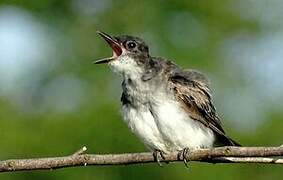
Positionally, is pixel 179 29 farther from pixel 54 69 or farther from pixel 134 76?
pixel 134 76

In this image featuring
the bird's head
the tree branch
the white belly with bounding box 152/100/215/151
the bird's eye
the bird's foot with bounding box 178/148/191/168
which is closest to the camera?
the tree branch

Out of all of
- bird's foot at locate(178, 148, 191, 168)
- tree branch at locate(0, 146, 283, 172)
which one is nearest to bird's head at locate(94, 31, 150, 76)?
bird's foot at locate(178, 148, 191, 168)

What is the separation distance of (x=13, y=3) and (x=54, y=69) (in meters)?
3.00

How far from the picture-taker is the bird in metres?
7.62

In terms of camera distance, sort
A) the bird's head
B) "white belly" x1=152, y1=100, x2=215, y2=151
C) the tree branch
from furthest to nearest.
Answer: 1. the bird's head
2. "white belly" x1=152, y1=100, x2=215, y2=151
3. the tree branch

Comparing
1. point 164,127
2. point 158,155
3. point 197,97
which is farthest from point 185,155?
point 197,97

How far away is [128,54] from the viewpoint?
7891 mm

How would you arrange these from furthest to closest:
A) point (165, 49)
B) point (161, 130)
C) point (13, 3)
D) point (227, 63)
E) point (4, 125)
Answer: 1. point (13, 3)
2. point (227, 63)
3. point (165, 49)
4. point (4, 125)
5. point (161, 130)

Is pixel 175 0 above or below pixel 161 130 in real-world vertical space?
above

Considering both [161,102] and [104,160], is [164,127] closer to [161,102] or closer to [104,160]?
[161,102]

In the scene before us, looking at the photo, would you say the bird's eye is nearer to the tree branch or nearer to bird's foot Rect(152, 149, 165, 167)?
bird's foot Rect(152, 149, 165, 167)

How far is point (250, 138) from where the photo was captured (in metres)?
14.2

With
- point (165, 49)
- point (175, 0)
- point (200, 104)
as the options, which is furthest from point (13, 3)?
point (200, 104)

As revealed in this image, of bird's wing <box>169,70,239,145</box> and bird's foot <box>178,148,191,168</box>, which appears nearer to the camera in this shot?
bird's foot <box>178,148,191,168</box>
